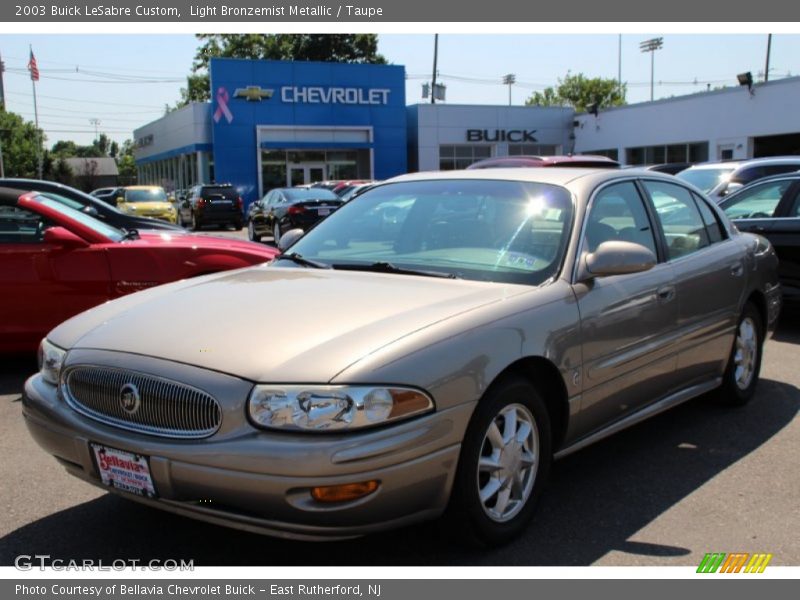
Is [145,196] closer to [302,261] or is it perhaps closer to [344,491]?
[302,261]

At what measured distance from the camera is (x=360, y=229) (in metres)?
4.64

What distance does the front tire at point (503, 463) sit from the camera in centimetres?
315

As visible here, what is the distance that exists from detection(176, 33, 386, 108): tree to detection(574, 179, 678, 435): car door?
2270 inches

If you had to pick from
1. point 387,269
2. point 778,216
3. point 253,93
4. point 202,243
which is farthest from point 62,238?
point 253,93

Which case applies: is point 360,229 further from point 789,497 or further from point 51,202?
point 51,202

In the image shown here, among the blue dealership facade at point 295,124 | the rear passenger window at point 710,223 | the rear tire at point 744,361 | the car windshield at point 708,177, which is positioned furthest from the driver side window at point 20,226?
the blue dealership facade at point 295,124

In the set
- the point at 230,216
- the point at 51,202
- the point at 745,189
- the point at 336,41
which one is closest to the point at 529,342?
the point at 51,202

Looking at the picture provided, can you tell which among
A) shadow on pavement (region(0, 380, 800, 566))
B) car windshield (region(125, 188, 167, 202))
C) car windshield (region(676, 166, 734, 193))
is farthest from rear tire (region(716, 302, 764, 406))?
car windshield (region(125, 188, 167, 202))

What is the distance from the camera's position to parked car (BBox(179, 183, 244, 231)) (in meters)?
27.8

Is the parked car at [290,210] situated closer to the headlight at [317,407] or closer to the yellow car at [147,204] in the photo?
the yellow car at [147,204]

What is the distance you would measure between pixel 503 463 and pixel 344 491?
0.83m

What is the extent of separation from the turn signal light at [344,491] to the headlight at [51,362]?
1374mm

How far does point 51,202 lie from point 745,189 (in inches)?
272
